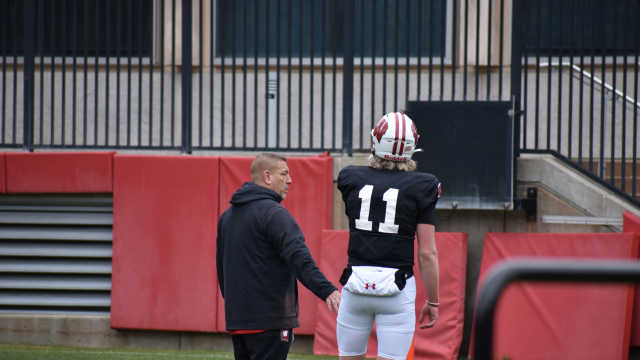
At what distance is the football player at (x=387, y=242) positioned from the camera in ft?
15.6

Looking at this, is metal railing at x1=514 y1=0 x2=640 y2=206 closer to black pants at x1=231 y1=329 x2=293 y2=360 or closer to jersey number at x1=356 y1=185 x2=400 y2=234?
jersey number at x1=356 y1=185 x2=400 y2=234

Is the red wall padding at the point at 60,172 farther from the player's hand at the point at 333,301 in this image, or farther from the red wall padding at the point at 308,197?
the player's hand at the point at 333,301

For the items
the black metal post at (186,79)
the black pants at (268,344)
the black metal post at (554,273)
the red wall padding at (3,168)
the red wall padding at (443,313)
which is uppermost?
the black metal post at (186,79)

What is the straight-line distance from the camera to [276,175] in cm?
503

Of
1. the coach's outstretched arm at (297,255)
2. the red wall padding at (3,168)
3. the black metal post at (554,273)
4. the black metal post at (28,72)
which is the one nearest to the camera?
the black metal post at (554,273)

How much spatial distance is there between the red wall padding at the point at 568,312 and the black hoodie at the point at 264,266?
4.09m

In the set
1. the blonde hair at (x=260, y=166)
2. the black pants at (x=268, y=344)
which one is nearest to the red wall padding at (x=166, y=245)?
the blonde hair at (x=260, y=166)

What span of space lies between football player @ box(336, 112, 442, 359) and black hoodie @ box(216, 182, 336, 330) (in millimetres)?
248

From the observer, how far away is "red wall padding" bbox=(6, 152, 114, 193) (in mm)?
9648

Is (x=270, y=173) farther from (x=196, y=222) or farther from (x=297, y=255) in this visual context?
(x=196, y=222)

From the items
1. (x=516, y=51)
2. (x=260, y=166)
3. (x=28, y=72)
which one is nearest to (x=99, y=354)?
(x=28, y=72)

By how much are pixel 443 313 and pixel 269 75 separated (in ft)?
16.3

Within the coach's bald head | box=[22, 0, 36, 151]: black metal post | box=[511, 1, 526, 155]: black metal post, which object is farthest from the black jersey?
box=[22, 0, 36, 151]: black metal post

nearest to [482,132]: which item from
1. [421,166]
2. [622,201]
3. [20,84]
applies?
[421,166]
